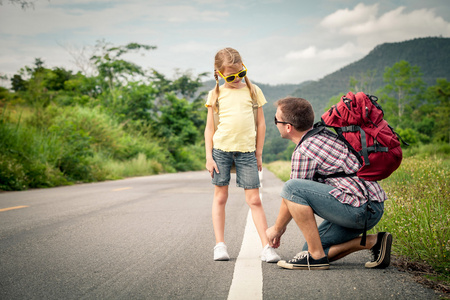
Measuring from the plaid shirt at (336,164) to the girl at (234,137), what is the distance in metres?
0.66

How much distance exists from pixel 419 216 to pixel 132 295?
2.57 metres

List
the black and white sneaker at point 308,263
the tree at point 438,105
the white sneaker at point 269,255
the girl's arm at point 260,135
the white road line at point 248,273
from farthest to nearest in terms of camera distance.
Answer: the tree at point 438,105
the girl's arm at point 260,135
the white sneaker at point 269,255
the black and white sneaker at point 308,263
the white road line at point 248,273

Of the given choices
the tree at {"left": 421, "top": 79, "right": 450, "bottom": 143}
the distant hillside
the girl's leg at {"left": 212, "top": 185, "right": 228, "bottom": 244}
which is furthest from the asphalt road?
the distant hillside

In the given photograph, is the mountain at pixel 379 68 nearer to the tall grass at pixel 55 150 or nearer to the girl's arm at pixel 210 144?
the tall grass at pixel 55 150

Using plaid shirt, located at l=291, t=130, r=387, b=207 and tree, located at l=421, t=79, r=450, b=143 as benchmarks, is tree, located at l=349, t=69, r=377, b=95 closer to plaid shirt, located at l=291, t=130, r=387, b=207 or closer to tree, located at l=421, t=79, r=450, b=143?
tree, located at l=421, t=79, r=450, b=143

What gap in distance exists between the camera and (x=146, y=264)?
3471mm

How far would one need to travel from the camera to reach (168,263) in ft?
11.5

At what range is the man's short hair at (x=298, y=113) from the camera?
131 inches

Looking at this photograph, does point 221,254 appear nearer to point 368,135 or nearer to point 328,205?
point 328,205

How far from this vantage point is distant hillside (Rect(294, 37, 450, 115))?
136 meters

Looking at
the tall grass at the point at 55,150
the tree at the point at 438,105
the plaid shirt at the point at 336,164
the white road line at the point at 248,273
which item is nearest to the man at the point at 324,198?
the plaid shirt at the point at 336,164

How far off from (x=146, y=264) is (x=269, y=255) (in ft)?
3.35

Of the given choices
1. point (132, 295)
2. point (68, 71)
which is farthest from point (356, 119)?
point (68, 71)

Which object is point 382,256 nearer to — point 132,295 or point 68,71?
point 132,295
